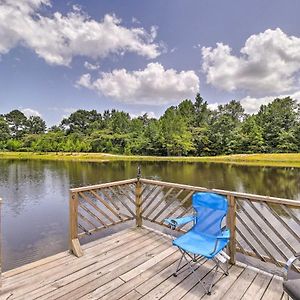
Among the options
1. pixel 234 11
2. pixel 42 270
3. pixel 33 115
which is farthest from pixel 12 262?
pixel 33 115

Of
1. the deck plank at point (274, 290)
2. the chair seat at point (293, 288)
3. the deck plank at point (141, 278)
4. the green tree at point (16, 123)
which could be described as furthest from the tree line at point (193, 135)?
the chair seat at point (293, 288)

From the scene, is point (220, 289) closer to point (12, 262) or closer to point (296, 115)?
point (12, 262)

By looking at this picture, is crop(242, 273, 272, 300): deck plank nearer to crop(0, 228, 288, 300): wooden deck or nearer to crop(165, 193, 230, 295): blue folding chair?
crop(0, 228, 288, 300): wooden deck

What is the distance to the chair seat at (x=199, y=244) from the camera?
238cm

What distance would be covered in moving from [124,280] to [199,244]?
0.89 metres

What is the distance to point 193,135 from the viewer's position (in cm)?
3700

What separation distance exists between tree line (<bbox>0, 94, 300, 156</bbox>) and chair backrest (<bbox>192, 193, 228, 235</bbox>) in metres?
31.6

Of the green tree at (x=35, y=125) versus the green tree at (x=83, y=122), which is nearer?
the green tree at (x=83, y=122)

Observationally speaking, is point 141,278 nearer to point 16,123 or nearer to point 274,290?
point 274,290

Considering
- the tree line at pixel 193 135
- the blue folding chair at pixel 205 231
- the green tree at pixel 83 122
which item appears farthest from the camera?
the green tree at pixel 83 122

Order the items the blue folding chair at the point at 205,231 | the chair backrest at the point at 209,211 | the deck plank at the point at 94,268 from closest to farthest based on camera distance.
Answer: the deck plank at the point at 94,268 → the blue folding chair at the point at 205,231 → the chair backrest at the point at 209,211

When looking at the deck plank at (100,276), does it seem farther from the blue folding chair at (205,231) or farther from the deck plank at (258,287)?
the deck plank at (258,287)

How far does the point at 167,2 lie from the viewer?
9148 mm

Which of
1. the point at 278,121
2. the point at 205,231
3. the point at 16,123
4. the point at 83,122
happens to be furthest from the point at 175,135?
the point at 16,123
